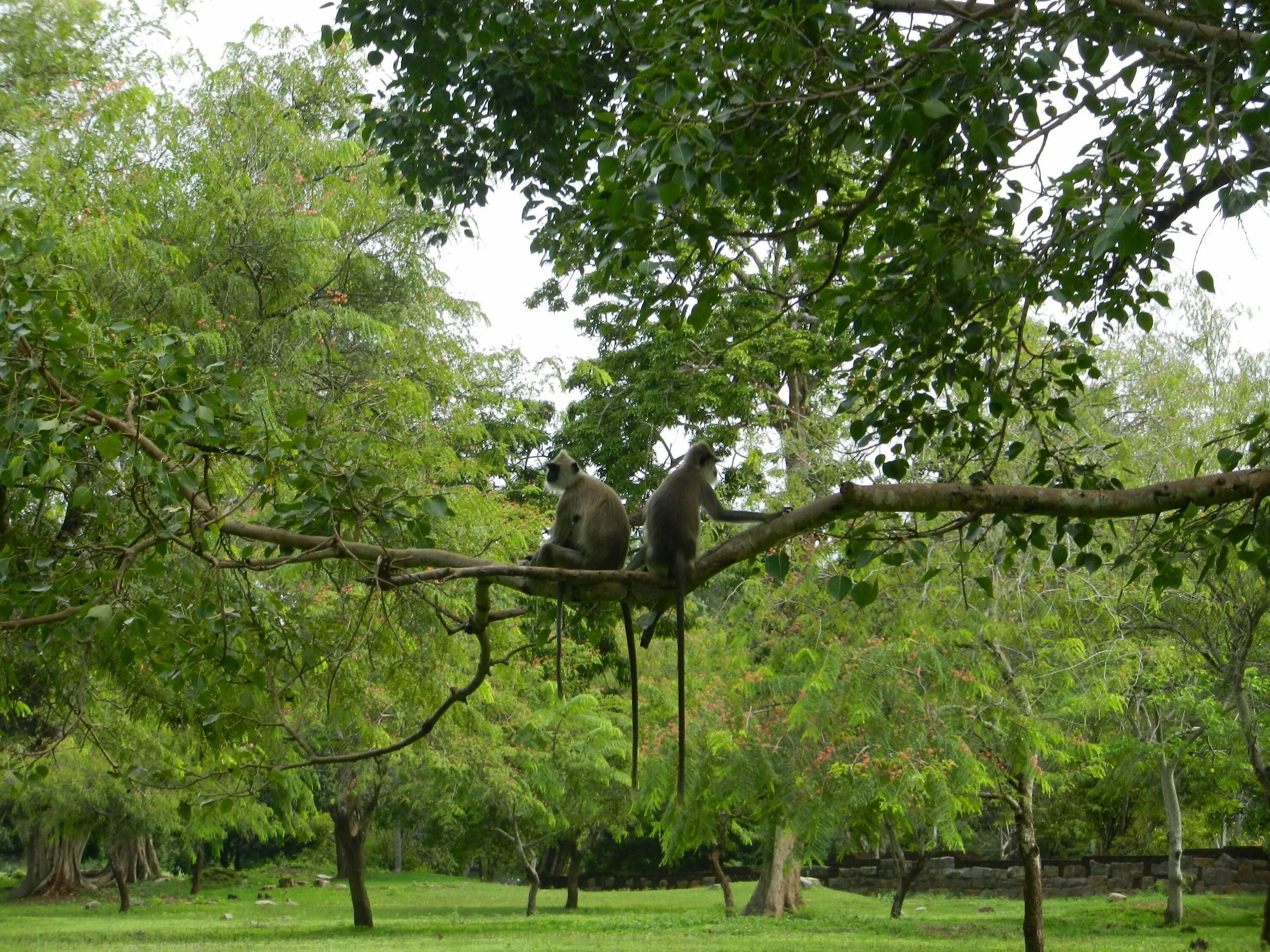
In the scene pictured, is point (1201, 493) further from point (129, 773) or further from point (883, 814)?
point (883, 814)

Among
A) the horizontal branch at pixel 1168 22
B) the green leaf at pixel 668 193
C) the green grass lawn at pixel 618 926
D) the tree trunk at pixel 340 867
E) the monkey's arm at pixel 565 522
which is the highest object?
the horizontal branch at pixel 1168 22

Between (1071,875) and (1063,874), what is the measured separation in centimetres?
21

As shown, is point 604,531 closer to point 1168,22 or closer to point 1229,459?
point 1229,459

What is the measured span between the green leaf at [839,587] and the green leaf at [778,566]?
0.19 metres

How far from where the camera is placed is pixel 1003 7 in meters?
4.47

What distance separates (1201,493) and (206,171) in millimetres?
10213

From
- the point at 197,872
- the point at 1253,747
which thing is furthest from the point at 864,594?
the point at 197,872

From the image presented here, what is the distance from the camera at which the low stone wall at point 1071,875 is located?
22172 mm

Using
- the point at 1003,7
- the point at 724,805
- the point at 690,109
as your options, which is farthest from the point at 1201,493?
the point at 724,805

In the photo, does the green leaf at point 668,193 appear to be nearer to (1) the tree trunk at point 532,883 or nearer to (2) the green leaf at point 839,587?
(2) the green leaf at point 839,587

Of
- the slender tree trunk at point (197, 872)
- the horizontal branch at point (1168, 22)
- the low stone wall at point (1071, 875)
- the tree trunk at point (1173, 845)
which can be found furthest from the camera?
the slender tree trunk at point (197, 872)

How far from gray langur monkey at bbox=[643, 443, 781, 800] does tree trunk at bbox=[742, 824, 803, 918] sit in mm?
13736

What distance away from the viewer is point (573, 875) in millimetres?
26219

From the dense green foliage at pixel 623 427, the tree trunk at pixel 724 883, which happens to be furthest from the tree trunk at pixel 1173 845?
the tree trunk at pixel 724 883
